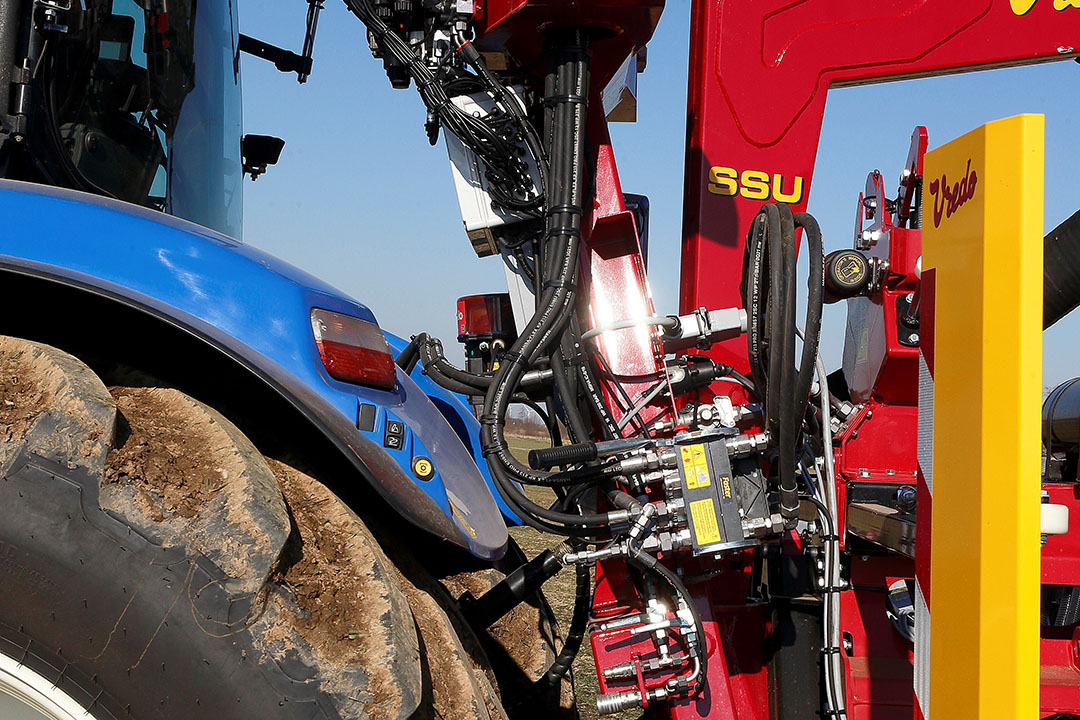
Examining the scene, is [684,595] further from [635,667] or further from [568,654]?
[568,654]

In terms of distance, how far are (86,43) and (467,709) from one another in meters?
1.66

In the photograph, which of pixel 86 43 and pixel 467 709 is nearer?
pixel 467 709

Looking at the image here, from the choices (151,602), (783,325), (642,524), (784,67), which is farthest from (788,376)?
(151,602)

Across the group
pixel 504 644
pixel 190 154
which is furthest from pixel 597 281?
pixel 190 154

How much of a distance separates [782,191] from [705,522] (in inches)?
35.0

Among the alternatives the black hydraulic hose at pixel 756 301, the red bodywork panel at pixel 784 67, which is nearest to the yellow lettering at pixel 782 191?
the red bodywork panel at pixel 784 67

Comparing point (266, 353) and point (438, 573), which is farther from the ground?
point (266, 353)

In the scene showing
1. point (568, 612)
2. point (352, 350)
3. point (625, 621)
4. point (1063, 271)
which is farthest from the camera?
point (568, 612)

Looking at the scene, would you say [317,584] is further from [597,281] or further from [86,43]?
[86,43]

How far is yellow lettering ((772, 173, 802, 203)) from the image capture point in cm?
244

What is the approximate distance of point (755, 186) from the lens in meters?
2.44

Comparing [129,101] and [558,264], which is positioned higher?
[129,101]

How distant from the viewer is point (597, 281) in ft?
7.98

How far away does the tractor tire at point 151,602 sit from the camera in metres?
1.30
